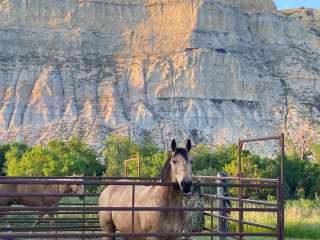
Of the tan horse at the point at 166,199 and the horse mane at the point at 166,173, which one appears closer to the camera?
the tan horse at the point at 166,199

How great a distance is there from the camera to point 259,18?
4562 inches

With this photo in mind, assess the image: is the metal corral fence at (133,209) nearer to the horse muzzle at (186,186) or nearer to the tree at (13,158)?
the horse muzzle at (186,186)

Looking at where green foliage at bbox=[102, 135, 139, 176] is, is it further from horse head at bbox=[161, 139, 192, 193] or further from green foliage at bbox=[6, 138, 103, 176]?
horse head at bbox=[161, 139, 192, 193]

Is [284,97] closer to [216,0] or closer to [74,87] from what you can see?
[216,0]

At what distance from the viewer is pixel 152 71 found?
98.6m

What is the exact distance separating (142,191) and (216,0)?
105 m

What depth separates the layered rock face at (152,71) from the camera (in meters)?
91.1

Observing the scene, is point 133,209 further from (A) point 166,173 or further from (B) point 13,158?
(B) point 13,158

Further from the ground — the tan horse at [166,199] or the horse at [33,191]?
the tan horse at [166,199]

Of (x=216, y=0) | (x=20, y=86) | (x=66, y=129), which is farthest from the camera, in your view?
(x=216, y=0)

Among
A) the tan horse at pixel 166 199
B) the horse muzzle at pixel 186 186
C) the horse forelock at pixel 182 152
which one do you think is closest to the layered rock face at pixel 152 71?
the tan horse at pixel 166 199

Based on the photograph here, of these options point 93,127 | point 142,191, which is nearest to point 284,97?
point 93,127

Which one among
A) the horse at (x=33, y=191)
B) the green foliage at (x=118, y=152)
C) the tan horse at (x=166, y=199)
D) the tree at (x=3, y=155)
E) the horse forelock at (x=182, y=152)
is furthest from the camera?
the tree at (x=3, y=155)

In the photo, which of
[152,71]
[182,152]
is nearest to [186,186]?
[182,152]
